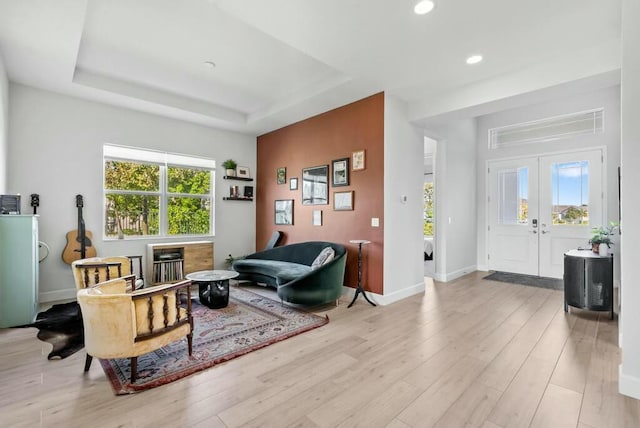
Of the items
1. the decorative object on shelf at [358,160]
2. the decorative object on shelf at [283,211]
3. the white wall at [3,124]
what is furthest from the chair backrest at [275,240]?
the white wall at [3,124]

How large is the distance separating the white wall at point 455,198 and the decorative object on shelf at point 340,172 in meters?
1.86

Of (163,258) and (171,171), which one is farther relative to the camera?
(171,171)

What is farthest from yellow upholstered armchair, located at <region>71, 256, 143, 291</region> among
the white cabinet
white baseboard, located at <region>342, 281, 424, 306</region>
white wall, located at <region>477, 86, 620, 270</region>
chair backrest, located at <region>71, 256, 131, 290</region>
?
white wall, located at <region>477, 86, 620, 270</region>

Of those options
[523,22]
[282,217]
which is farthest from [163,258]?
[523,22]

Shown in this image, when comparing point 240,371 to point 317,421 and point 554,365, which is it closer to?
point 317,421

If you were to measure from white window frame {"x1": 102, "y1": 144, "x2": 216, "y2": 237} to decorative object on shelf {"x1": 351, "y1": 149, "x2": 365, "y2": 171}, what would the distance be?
9.91 ft

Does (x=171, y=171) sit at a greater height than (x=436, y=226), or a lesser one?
greater

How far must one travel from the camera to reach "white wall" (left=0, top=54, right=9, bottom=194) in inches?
140

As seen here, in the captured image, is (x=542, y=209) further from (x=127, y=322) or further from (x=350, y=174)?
(x=127, y=322)

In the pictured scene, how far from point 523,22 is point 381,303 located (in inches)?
138

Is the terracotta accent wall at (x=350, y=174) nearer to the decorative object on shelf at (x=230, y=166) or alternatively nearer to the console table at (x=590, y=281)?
the decorative object on shelf at (x=230, y=166)

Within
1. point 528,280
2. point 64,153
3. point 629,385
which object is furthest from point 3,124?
point 528,280

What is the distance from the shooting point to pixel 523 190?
6.09 meters

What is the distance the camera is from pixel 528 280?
18.4 ft
